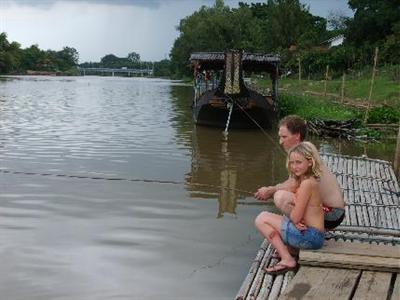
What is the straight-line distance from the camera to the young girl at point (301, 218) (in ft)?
14.4

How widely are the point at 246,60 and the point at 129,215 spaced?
1268 centimetres

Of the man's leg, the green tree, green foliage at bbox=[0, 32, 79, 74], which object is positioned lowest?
green foliage at bbox=[0, 32, 79, 74]

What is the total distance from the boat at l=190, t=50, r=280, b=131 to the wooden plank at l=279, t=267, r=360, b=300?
44.6 feet

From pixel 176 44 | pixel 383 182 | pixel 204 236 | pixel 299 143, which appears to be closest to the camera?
pixel 299 143

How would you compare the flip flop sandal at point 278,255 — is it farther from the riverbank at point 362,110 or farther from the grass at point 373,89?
the grass at point 373,89

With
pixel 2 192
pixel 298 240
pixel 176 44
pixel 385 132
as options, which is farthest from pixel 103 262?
pixel 176 44

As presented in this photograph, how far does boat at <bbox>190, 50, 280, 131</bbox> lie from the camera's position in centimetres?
1809

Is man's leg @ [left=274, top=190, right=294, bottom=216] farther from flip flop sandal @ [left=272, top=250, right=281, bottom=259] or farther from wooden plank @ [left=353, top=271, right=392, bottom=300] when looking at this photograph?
wooden plank @ [left=353, top=271, right=392, bottom=300]

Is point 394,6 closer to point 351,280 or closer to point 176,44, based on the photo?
point 351,280

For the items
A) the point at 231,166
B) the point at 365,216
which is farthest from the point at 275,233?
the point at 231,166

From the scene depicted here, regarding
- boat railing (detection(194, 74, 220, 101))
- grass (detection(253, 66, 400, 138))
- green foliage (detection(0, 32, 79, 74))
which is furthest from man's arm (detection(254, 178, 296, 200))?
green foliage (detection(0, 32, 79, 74))

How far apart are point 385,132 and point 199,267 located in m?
12.4

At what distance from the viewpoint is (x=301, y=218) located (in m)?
4.51

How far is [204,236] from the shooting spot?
675 centimetres
